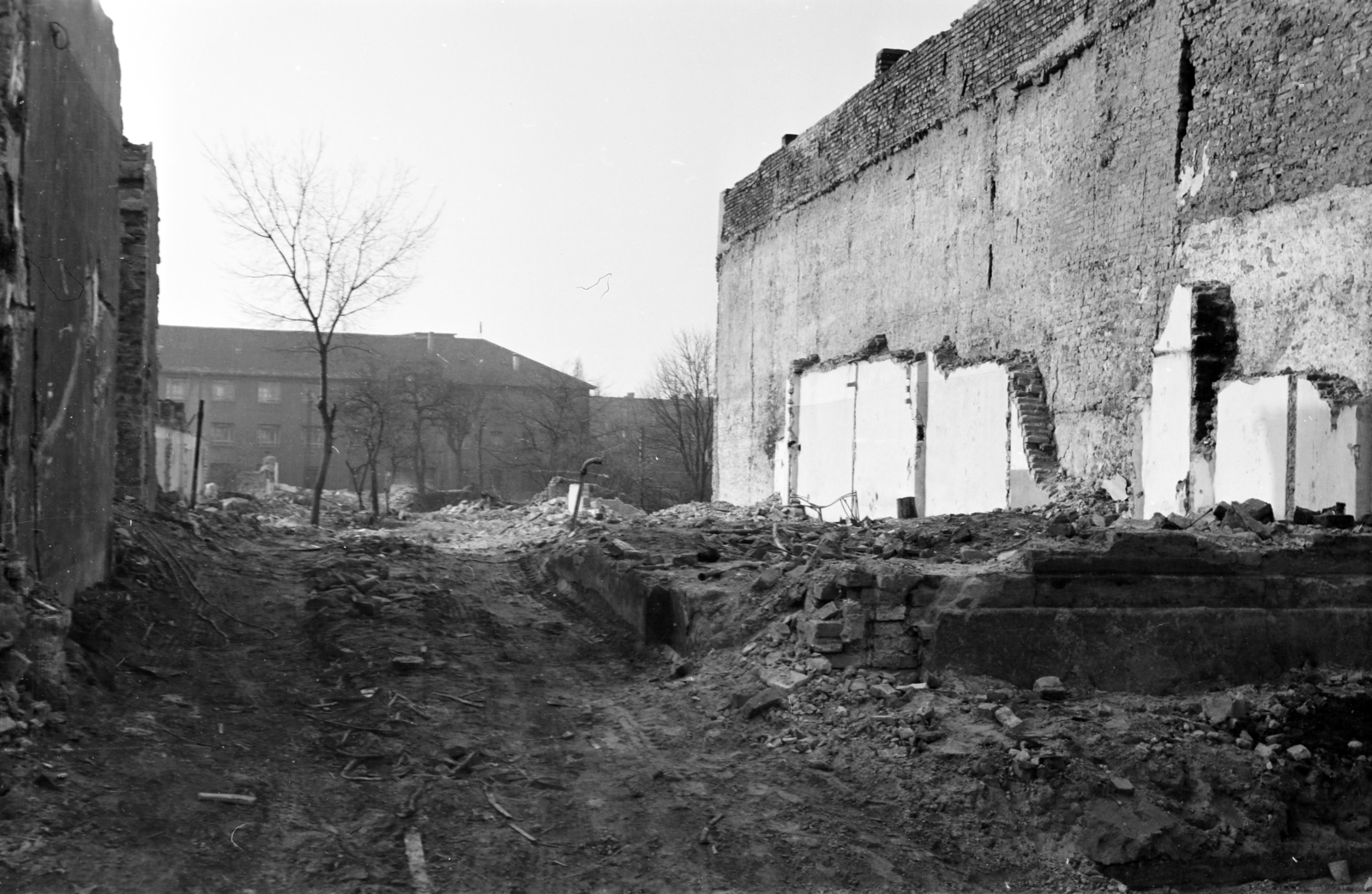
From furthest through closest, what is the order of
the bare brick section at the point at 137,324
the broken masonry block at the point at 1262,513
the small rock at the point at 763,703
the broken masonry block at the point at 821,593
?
the bare brick section at the point at 137,324 < the broken masonry block at the point at 1262,513 < the broken masonry block at the point at 821,593 < the small rock at the point at 763,703

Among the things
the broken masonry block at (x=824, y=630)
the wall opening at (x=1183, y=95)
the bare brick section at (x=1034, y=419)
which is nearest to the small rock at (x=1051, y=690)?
the broken masonry block at (x=824, y=630)

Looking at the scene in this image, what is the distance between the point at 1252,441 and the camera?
9273mm

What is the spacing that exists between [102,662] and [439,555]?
5.43 meters

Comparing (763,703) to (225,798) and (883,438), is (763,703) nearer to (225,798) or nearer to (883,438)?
(225,798)

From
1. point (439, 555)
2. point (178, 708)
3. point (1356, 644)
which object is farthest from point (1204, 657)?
point (439, 555)

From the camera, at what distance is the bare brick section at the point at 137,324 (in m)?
11.0

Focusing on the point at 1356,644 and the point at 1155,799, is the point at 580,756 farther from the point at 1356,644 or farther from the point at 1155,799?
the point at 1356,644

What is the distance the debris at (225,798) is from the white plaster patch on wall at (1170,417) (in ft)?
26.6

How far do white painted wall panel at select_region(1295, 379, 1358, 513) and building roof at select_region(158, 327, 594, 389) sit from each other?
133 feet

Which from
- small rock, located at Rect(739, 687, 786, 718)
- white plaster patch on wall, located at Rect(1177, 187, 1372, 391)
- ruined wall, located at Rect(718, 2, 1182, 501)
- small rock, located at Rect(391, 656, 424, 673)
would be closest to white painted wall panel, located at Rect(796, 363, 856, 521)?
ruined wall, located at Rect(718, 2, 1182, 501)

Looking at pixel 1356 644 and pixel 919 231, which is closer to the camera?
pixel 1356 644

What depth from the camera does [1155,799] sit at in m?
5.53

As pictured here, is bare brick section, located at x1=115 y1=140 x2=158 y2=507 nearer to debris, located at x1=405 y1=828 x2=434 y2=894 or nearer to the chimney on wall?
debris, located at x1=405 y1=828 x2=434 y2=894

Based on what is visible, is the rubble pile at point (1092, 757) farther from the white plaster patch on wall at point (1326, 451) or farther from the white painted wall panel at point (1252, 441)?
the white painted wall panel at point (1252, 441)
